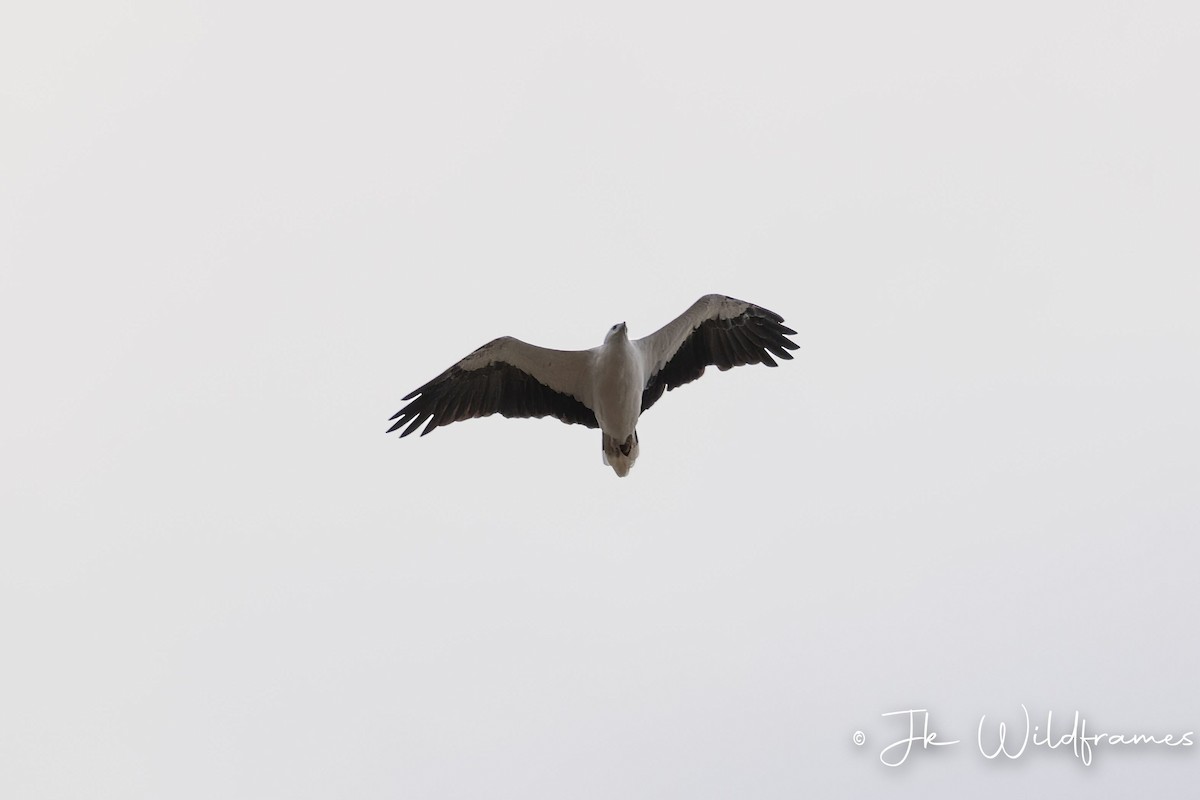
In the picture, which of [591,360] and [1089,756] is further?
[591,360]

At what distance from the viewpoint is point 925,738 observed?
9.51 meters

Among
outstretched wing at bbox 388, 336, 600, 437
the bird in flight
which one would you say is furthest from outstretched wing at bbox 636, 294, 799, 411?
outstretched wing at bbox 388, 336, 600, 437

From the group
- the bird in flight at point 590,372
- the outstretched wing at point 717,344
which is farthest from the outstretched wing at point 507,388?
the outstretched wing at point 717,344

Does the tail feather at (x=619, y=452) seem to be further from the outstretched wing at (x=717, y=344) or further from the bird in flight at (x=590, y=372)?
the outstretched wing at (x=717, y=344)

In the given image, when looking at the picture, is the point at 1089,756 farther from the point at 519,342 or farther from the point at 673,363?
the point at 519,342

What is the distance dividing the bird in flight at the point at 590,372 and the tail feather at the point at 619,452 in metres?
0.01

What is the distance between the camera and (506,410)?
10.3 metres

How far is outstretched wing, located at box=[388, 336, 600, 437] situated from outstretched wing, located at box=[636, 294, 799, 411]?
2.53ft

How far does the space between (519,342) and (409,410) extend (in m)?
1.38

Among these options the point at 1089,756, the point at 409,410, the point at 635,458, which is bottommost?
the point at 1089,756

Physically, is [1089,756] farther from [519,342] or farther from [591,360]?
[519,342]

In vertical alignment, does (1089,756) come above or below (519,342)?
below

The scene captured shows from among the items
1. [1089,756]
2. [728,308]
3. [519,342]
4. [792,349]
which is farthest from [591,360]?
[1089,756]

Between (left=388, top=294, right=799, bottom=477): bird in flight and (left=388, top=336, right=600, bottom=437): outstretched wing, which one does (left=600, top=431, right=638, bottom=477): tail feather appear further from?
(left=388, top=336, right=600, bottom=437): outstretched wing
